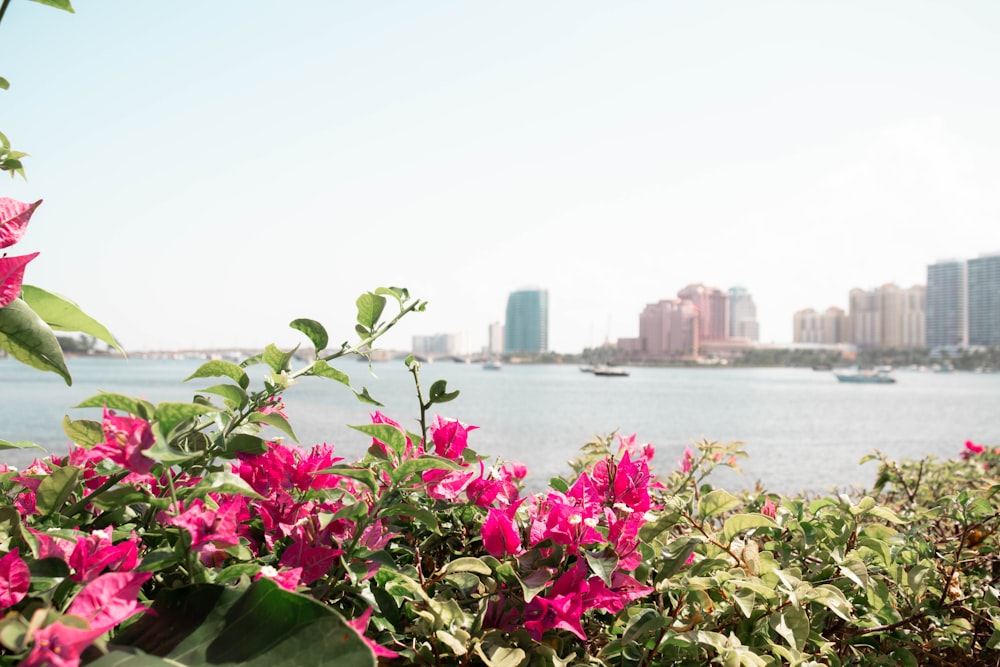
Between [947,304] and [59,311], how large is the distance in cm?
9966

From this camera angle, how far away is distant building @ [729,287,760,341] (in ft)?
329

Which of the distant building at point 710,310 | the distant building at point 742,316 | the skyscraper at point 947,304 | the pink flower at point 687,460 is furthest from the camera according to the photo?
the distant building at point 742,316

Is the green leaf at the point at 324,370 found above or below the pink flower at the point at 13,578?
above

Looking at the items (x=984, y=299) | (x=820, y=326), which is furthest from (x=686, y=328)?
Result: (x=984, y=299)

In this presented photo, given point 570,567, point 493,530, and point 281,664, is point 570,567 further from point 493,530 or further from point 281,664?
point 281,664

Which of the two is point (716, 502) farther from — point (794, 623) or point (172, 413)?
point (172, 413)

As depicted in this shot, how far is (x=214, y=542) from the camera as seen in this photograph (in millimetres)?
592

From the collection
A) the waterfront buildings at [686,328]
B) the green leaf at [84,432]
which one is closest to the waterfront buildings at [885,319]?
the waterfront buildings at [686,328]

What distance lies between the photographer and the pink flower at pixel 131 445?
0.57 meters

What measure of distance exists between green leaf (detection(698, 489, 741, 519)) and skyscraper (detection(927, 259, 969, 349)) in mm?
97900

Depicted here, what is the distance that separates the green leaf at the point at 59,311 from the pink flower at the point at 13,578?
0.22 m

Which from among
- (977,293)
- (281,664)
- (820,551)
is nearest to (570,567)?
(281,664)

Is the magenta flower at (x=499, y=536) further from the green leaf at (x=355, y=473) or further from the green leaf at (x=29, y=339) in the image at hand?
the green leaf at (x=29, y=339)

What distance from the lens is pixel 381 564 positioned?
667 mm
